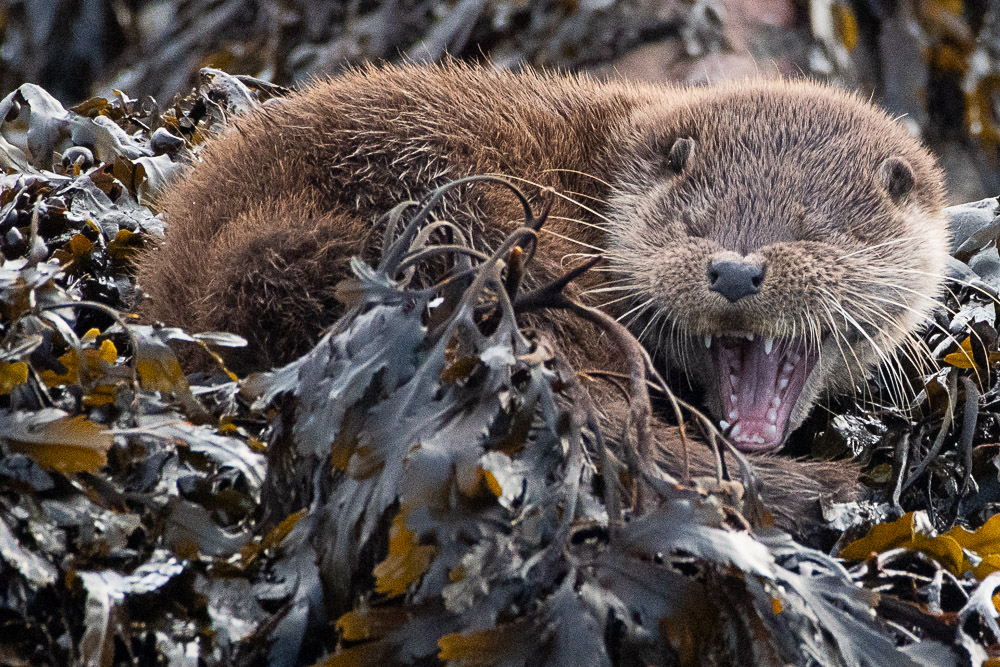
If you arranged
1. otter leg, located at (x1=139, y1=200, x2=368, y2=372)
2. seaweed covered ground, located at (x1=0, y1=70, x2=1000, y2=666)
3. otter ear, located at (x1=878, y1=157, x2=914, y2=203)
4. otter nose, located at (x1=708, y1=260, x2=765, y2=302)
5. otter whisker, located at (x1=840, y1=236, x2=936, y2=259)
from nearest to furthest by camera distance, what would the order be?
seaweed covered ground, located at (x1=0, y1=70, x2=1000, y2=666) → otter leg, located at (x1=139, y1=200, x2=368, y2=372) → otter nose, located at (x1=708, y1=260, x2=765, y2=302) → otter whisker, located at (x1=840, y1=236, x2=936, y2=259) → otter ear, located at (x1=878, y1=157, x2=914, y2=203)

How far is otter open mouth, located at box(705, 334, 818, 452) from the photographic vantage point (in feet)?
6.75

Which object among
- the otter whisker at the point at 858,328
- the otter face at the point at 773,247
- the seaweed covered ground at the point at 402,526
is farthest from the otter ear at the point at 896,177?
the seaweed covered ground at the point at 402,526

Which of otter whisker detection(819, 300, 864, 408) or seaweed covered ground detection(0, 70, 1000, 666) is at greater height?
seaweed covered ground detection(0, 70, 1000, 666)

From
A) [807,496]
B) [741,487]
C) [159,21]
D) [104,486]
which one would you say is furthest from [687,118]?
[159,21]

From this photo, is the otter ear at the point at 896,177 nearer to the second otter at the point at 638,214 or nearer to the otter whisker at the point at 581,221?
the second otter at the point at 638,214

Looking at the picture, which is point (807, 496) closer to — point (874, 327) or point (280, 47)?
point (874, 327)

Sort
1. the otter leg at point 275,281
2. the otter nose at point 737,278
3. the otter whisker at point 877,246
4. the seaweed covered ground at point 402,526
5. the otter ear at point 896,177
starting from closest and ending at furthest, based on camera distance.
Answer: the seaweed covered ground at point 402,526
the otter leg at point 275,281
the otter nose at point 737,278
the otter whisker at point 877,246
the otter ear at point 896,177

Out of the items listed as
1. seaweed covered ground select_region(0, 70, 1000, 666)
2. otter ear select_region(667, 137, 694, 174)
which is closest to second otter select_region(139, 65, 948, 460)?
otter ear select_region(667, 137, 694, 174)

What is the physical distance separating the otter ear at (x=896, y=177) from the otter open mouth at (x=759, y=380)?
0.41 meters

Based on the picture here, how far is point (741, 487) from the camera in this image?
1363 mm

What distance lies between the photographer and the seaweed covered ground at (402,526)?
1175mm

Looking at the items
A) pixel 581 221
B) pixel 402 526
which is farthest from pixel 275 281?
pixel 581 221

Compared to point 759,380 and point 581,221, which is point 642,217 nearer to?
point 581,221

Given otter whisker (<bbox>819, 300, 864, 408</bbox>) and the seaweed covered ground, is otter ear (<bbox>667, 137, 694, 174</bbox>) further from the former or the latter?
the seaweed covered ground
